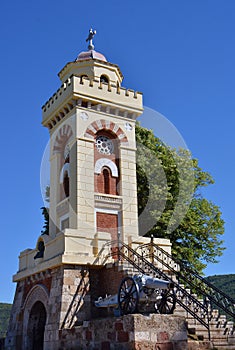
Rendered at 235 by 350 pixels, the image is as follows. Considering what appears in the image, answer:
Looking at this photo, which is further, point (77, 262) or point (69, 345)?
point (77, 262)

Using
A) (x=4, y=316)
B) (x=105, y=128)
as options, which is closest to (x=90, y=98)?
(x=105, y=128)

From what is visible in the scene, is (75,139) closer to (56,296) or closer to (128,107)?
(128,107)

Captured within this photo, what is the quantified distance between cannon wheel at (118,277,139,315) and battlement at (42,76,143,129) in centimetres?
986

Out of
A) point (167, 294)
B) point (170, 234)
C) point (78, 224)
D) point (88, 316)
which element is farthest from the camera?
point (170, 234)

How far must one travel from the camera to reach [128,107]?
2177 cm

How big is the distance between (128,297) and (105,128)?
9.93 meters

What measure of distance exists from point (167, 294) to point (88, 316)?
4.26 metres

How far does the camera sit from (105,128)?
20.9m

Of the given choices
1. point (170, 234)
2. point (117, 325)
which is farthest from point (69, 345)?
point (170, 234)

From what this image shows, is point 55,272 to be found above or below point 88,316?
above

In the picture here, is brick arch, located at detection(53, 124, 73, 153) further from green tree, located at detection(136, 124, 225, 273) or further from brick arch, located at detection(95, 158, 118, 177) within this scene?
green tree, located at detection(136, 124, 225, 273)

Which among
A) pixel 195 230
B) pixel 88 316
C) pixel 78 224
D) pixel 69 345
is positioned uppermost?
pixel 195 230

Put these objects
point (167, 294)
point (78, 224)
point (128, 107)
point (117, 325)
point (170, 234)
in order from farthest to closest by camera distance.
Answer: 1. point (170, 234)
2. point (128, 107)
3. point (78, 224)
4. point (167, 294)
5. point (117, 325)

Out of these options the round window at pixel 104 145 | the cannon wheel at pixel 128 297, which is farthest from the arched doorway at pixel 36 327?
the round window at pixel 104 145
